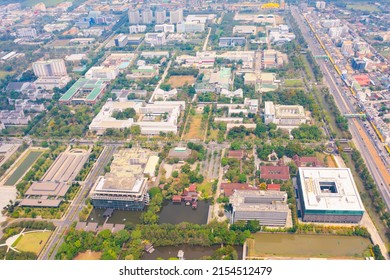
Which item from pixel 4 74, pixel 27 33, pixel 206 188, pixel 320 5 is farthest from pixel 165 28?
pixel 206 188

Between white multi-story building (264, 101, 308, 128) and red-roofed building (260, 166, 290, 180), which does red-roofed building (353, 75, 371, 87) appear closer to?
white multi-story building (264, 101, 308, 128)

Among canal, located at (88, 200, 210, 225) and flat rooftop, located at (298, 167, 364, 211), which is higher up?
flat rooftop, located at (298, 167, 364, 211)

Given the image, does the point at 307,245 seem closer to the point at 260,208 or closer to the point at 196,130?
the point at 260,208

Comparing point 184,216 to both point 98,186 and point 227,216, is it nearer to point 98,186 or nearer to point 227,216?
point 227,216

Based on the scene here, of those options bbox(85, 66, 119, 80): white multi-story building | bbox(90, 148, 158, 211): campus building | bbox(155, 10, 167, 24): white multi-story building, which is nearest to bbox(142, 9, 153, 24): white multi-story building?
bbox(155, 10, 167, 24): white multi-story building

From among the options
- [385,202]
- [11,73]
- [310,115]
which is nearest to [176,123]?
[310,115]
